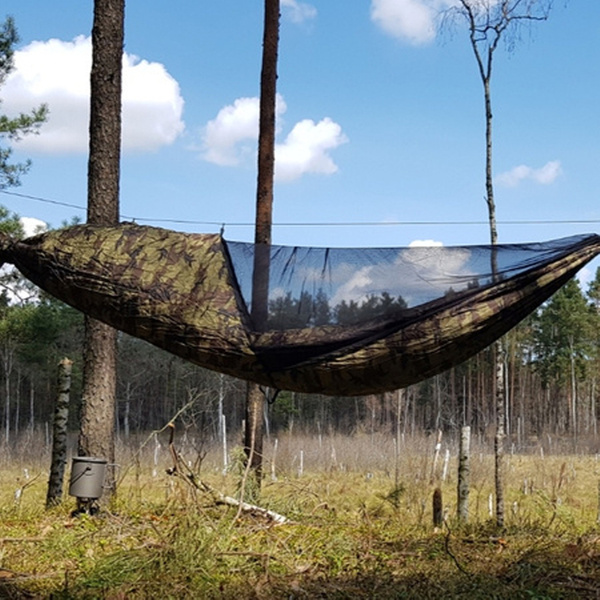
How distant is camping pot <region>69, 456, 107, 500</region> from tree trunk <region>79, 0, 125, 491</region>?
547 mm

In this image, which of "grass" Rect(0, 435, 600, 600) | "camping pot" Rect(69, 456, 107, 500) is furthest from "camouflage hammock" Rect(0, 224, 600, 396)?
"camping pot" Rect(69, 456, 107, 500)

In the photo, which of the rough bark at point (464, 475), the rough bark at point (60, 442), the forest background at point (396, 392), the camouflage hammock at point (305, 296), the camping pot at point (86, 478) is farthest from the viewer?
the forest background at point (396, 392)

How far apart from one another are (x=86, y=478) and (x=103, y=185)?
7.17 feet

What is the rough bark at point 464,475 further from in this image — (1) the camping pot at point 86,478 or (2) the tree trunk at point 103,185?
(1) the camping pot at point 86,478

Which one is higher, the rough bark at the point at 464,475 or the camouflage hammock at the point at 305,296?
the camouflage hammock at the point at 305,296

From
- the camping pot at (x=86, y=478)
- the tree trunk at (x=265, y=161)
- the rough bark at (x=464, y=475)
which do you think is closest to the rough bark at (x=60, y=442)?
the camping pot at (x=86, y=478)

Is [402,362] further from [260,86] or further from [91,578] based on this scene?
[260,86]

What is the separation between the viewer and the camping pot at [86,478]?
5133 mm

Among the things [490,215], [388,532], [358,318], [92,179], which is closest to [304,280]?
[358,318]

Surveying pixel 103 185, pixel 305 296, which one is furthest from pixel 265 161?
pixel 305 296

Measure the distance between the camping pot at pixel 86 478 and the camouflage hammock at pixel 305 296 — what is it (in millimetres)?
2071

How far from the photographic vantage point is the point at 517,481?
13516mm

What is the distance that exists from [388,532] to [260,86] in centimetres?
432

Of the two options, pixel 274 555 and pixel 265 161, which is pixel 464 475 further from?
pixel 265 161
